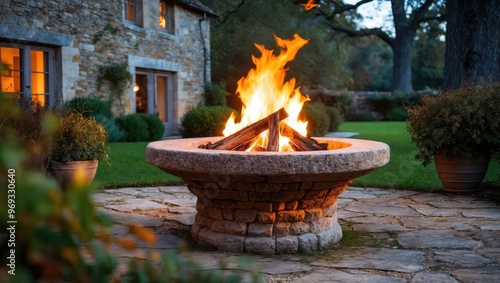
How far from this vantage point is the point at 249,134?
194 inches

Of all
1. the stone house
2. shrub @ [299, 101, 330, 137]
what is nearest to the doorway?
the stone house

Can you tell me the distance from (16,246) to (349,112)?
29.5m

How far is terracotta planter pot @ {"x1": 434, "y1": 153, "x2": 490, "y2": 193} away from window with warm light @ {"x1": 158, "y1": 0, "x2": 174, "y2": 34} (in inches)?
452

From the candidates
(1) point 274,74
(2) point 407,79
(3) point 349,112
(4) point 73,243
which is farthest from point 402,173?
(2) point 407,79

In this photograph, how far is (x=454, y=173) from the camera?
23.2ft

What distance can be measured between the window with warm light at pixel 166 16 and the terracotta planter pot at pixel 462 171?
11.5m

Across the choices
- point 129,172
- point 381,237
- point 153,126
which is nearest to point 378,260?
point 381,237

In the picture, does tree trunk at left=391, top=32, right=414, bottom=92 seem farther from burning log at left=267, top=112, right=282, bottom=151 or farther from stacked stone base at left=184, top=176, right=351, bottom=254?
stacked stone base at left=184, top=176, right=351, bottom=254

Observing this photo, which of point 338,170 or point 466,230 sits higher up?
point 338,170

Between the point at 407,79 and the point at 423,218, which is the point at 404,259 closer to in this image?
the point at 423,218

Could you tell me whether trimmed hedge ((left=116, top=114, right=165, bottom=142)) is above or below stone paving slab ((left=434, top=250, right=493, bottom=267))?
above

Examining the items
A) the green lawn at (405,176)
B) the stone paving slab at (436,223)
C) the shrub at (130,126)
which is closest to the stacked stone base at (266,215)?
the stone paving slab at (436,223)

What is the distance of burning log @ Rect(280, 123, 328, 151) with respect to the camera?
16.1ft

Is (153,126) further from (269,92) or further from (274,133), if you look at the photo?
(274,133)
